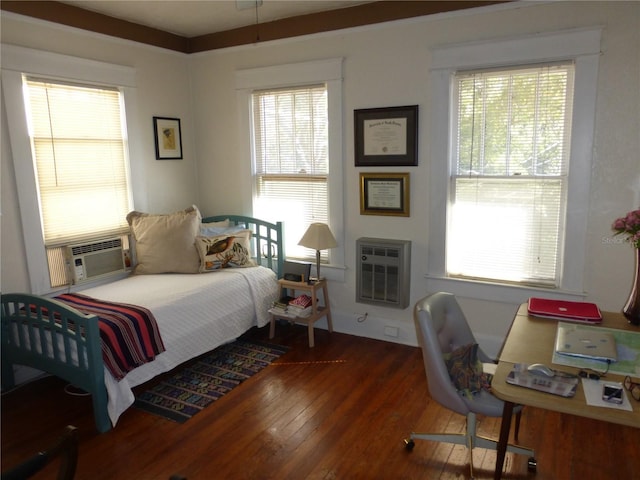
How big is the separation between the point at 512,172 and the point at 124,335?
8.69 ft

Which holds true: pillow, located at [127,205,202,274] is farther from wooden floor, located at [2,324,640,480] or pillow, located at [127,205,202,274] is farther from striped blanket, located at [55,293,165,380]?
wooden floor, located at [2,324,640,480]

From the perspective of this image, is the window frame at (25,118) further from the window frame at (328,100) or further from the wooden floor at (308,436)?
the window frame at (328,100)

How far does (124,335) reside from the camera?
9.05 ft

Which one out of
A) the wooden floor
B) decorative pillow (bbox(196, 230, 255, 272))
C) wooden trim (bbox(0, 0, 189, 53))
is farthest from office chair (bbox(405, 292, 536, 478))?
wooden trim (bbox(0, 0, 189, 53))

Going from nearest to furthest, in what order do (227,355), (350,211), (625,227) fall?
(625,227)
(227,355)
(350,211)

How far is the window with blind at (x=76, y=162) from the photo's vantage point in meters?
3.31

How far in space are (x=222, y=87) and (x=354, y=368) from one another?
2.69m

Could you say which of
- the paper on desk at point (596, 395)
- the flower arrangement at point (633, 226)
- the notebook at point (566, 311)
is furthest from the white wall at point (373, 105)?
the paper on desk at point (596, 395)

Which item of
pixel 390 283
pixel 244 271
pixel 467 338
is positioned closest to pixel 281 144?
pixel 244 271

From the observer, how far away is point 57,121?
339 centimetres

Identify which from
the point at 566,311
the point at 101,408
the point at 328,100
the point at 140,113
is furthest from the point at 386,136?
the point at 101,408

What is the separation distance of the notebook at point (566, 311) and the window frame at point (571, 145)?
75cm

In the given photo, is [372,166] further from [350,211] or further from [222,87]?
[222,87]

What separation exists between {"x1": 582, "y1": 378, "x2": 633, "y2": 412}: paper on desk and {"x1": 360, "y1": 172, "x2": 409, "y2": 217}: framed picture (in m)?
2.02
